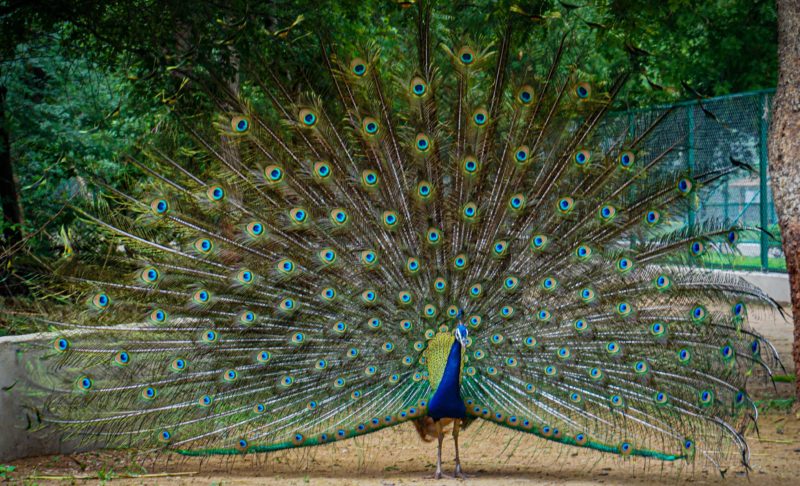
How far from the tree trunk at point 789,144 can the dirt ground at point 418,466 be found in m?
1.21

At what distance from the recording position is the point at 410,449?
658cm

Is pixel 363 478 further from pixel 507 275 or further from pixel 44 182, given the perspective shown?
pixel 44 182

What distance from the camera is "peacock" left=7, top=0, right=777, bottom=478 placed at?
5.34 metres

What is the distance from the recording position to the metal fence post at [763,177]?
1240 centimetres

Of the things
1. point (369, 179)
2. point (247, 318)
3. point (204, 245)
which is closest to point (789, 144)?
point (369, 179)

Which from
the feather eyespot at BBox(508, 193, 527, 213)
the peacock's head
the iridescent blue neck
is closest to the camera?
the peacock's head

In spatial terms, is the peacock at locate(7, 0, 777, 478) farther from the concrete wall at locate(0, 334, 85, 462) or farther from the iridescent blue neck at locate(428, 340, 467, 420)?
the concrete wall at locate(0, 334, 85, 462)

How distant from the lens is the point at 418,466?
5.94 meters

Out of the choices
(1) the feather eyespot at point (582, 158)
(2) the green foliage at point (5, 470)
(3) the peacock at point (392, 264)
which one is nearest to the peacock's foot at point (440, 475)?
(3) the peacock at point (392, 264)

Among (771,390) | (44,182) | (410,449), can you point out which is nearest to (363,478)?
(410,449)

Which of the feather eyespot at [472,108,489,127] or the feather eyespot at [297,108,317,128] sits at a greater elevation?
the feather eyespot at [472,108,489,127]

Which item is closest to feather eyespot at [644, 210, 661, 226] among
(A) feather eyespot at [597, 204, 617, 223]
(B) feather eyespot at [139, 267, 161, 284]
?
(A) feather eyespot at [597, 204, 617, 223]

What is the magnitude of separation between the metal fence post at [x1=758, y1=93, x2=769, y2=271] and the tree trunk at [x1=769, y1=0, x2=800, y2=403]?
566cm

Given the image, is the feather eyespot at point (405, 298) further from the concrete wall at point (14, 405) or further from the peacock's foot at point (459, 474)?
the concrete wall at point (14, 405)
